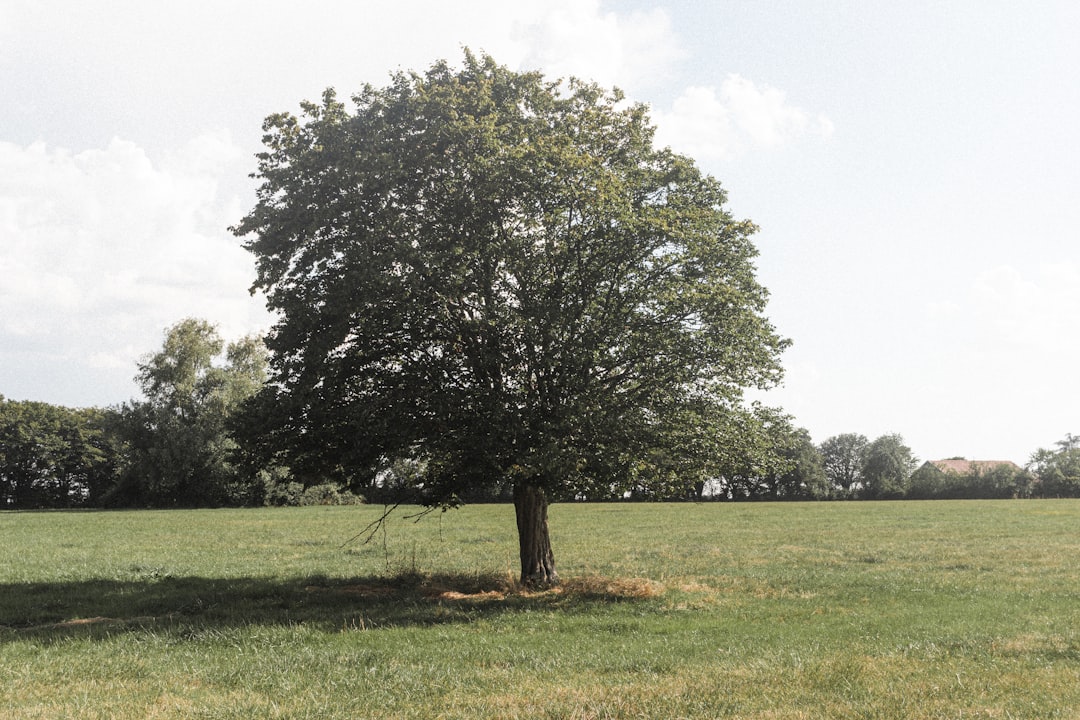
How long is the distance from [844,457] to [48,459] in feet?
541

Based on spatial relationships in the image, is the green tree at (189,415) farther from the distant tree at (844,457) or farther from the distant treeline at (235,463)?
the distant tree at (844,457)

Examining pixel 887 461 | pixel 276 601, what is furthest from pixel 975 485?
pixel 276 601

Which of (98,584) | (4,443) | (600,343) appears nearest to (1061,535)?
(600,343)

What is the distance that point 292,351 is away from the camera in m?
19.5

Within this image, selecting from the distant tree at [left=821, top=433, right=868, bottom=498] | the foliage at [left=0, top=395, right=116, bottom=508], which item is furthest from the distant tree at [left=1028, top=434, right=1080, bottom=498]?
the foliage at [left=0, top=395, right=116, bottom=508]

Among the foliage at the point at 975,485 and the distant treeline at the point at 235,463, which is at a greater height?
the distant treeline at the point at 235,463

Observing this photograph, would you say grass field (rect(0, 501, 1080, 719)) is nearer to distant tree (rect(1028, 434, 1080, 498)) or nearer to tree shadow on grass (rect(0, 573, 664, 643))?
tree shadow on grass (rect(0, 573, 664, 643))

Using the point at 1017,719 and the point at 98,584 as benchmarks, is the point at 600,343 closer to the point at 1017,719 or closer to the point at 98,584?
the point at 1017,719

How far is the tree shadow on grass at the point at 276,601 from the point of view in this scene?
15812 mm

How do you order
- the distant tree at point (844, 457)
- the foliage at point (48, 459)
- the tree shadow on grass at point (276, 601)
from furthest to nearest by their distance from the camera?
1. the distant tree at point (844, 457)
2. the foliage at point (48, 459)
3. the tree shadow on grass at point (276, 601)

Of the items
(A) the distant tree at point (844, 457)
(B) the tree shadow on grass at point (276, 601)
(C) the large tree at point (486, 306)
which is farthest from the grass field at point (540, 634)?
(A) the distant tree at point (844, 457)

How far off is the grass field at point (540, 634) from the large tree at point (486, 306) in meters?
3.82

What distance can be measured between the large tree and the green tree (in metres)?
58.8

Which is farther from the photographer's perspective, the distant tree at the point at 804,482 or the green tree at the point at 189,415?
the distant tree at the point at 804,482
